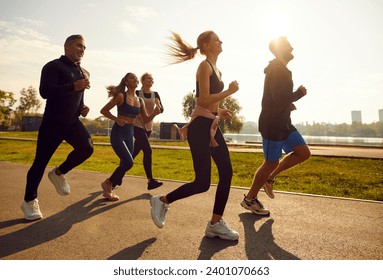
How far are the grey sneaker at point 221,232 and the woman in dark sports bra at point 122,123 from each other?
2.05 m

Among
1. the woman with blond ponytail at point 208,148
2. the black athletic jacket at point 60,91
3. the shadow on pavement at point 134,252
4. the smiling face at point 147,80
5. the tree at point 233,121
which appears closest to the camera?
the shadow on pavement at point 134,252

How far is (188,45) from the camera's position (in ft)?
11.1

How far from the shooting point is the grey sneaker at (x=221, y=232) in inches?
115

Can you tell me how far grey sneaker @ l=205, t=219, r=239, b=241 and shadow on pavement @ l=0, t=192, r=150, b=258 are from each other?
1537 mm

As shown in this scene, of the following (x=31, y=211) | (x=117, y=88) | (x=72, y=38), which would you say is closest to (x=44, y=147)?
(x=31, y=211)

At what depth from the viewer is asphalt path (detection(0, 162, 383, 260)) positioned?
2564 millimetres

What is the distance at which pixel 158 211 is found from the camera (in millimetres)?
3045

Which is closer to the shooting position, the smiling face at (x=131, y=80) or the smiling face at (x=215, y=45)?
the smiling face at (x=215, y=45)

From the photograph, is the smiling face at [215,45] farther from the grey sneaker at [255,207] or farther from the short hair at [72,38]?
the grey sneaker at [255,207]

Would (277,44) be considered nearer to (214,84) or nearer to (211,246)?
(214,84)

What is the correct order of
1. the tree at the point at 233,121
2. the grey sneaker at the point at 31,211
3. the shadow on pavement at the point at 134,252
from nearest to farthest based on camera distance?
the shadow on pavement at the point at 134,252
the grey sneaker at the point at 31,211
the tree at the point at 233,121

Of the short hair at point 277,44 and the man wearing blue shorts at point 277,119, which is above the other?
the short hair at point 277,44

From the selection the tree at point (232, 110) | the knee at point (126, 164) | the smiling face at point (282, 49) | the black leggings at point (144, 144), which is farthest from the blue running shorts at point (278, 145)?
the tree at point (232, 110)

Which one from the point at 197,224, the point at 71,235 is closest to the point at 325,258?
the point at 197,224
